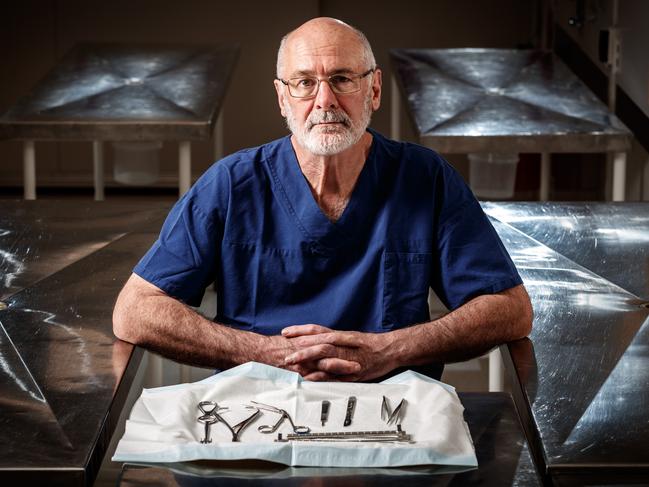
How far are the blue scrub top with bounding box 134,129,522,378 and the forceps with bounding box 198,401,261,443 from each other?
423 mm

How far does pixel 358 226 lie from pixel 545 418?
54 cm

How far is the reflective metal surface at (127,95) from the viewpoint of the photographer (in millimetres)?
3209

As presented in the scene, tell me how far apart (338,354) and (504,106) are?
1.89 metres

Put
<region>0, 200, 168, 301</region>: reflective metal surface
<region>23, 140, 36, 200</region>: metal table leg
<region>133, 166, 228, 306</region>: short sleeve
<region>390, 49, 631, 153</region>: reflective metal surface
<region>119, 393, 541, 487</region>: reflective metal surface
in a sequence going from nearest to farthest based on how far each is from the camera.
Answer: <region>119, 393, 541, 487</region>: reflective metal surface, <region>133, 166, 228, 306</region>: short sleeve, <region>0, 200, 168, 301</region>: reflective metal surface, <region>390, 49, 631, 153</region>: reflective metal surface, <region>23, 140, 36, 200</region>: metal table leg

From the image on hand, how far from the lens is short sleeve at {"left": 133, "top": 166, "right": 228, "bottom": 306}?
1.78m

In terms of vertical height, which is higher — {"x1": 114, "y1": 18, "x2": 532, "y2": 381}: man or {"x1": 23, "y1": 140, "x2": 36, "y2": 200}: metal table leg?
{"x1": 114, "y1": 18, "x2": 532, "y2": 381}: man

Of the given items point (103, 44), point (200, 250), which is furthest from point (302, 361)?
point (103, 44)

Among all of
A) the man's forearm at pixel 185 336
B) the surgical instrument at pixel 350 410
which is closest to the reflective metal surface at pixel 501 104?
the man's forearm at pixel 185 336

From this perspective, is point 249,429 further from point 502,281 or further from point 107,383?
→ point 502,281

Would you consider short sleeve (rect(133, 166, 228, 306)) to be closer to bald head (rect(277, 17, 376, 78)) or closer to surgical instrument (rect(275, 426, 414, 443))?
bald head (rect(277, 17, 376, 78))

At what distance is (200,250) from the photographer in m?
1.81

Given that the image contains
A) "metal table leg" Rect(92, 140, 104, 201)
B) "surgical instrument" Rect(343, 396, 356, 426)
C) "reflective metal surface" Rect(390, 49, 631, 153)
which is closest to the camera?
"surgical instrument" Rect(343, 396, 356, 426)

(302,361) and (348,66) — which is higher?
(348,66)

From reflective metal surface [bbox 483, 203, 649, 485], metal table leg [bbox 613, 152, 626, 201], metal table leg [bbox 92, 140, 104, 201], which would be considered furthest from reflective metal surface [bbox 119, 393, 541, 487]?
metal table leg [bbox 92, 140, 104, 201]
